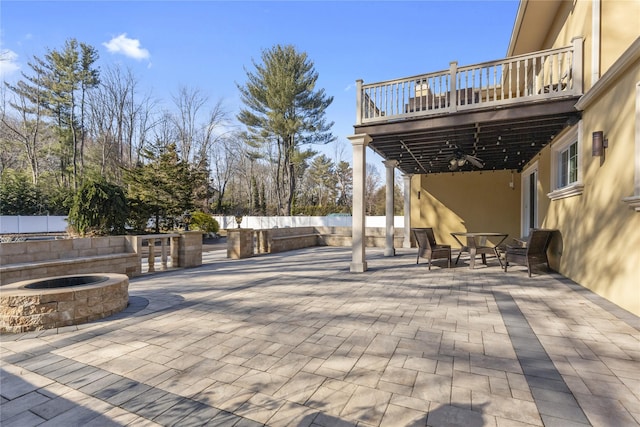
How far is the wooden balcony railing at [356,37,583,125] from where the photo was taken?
5305mm

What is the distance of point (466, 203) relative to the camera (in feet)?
37.6

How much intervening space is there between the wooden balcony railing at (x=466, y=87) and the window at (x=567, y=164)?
3.09 ft

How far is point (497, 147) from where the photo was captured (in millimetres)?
7891

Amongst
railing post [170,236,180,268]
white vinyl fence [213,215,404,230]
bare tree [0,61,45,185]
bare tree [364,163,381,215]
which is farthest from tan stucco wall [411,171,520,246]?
bare tree [0,61,45,185]

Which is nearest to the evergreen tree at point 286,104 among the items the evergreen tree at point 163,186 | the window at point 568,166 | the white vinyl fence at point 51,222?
the white vinyl fence at point 51,222

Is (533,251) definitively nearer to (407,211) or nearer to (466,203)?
(407,211)

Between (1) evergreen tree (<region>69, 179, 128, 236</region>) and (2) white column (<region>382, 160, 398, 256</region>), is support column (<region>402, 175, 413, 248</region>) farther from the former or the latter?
(1) evergreen tree (<region>69, 179, 128, 236</region>)

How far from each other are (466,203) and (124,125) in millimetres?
22634

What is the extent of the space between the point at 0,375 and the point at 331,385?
2.58 meters

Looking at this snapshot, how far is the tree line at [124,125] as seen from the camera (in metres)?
16.6

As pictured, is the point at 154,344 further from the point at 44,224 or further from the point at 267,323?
the point at 44,224

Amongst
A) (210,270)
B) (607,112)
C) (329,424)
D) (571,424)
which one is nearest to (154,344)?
(329,424)

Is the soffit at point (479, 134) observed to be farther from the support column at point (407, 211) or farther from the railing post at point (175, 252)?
the railing post at point (175, 252)

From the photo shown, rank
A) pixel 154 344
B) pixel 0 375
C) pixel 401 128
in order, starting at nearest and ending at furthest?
pixel 0 375
pixel 154 344
pixel 401 128
